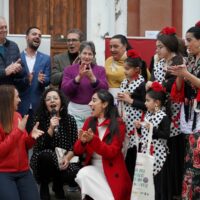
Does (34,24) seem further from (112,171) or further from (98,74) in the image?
(112,171)

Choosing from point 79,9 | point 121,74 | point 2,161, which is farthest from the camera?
point 79,9

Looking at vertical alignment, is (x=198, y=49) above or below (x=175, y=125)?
above

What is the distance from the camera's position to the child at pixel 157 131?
291 inches

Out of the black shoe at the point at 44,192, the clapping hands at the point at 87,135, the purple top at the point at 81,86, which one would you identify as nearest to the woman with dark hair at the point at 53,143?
the black shoe at the point at 44,192

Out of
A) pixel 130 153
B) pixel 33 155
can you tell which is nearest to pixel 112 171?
pixel 130 153

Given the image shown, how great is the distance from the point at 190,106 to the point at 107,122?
98 cm

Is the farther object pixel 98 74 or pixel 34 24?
pixel 34 24

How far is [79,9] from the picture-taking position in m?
12.0

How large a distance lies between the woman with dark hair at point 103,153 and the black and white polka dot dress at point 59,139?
1.14 feet

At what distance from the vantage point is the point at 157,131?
738 cm

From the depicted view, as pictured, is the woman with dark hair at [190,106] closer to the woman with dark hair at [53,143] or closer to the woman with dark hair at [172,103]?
the woman with dark hair at [172,103]

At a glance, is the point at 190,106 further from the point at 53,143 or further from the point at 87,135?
the point at 53,143

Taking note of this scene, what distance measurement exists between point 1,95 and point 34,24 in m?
5.32

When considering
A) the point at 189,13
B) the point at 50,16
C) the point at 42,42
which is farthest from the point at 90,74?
the point at 189,13
